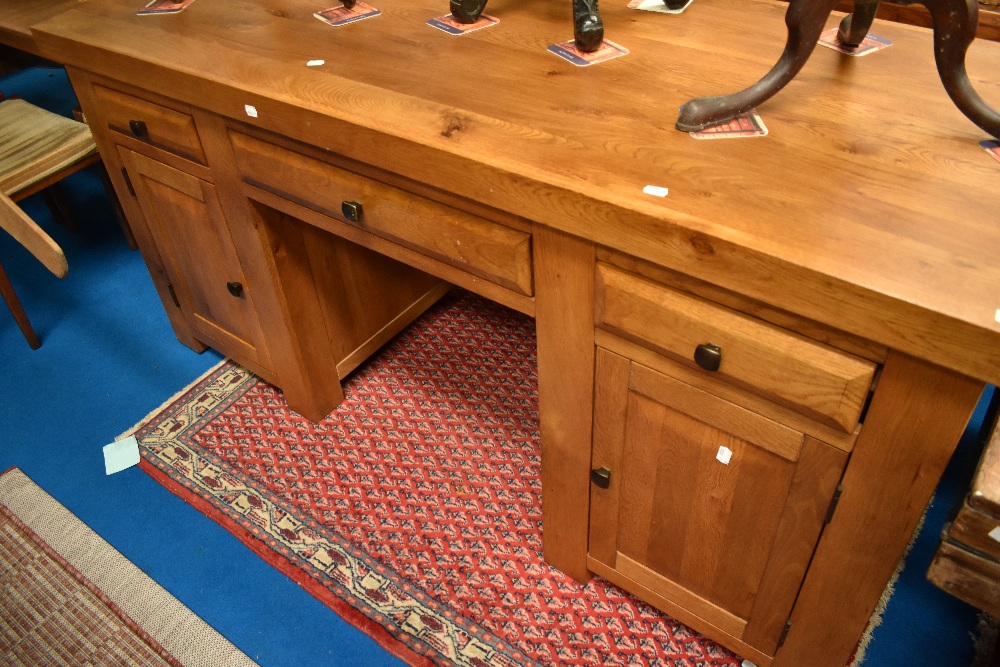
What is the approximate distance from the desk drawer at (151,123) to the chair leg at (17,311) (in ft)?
2.33

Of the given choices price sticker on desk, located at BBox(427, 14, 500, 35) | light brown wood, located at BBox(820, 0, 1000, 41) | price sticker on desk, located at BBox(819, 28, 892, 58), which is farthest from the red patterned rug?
light brown wood, located at BBox(820, 0, 1000, 41)

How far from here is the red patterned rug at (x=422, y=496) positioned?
1.38 m

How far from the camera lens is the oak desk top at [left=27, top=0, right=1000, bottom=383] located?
76cm

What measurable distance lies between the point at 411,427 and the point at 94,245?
1473 mm

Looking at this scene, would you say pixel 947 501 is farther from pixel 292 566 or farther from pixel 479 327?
pixel 292 566

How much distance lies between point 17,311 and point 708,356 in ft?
6.51

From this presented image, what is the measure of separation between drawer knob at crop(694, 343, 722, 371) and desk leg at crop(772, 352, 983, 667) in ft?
0.59

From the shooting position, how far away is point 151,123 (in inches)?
58.0

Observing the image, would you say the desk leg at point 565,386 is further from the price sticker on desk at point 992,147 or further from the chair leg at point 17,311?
the chair leg at point 17,311

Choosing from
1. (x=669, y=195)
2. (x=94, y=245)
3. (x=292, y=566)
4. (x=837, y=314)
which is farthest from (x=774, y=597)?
(x=94, y=245)

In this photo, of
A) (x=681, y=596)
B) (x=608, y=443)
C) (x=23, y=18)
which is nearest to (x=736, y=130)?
(x=608, y=443)

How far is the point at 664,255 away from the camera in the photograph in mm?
856

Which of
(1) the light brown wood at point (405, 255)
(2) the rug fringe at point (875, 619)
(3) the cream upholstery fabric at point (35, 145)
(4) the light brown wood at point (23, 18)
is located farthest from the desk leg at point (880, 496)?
(4) the light brown wood at point (23, 18)

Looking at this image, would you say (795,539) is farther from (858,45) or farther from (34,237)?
(34,237)
